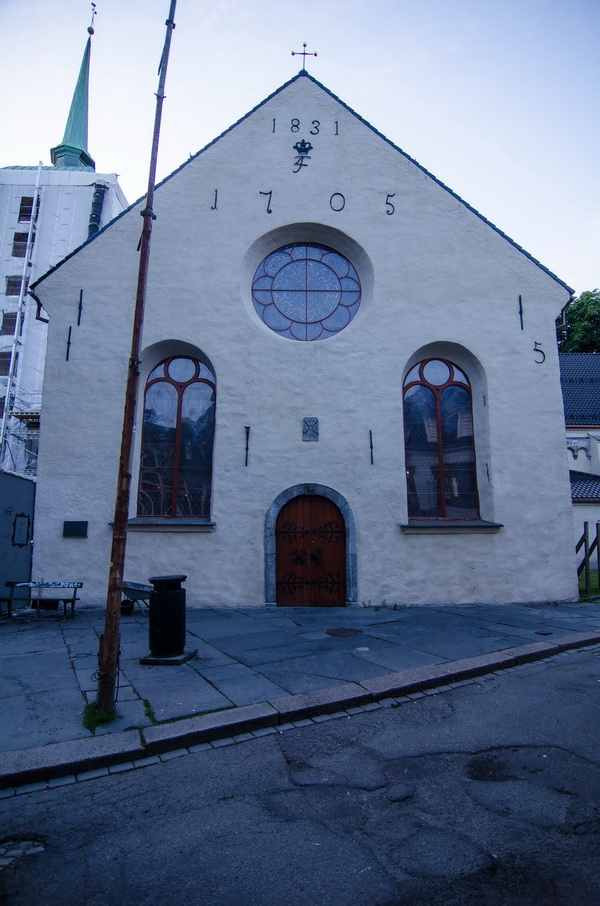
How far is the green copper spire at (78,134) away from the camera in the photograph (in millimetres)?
37844

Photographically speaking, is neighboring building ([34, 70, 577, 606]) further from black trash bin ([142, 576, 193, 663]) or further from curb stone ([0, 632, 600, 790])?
curb stone ([0, 632, 600, 790])

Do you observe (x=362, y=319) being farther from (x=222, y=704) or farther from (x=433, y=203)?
(x=222, y=704)

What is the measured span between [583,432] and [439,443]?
13256 millimetres

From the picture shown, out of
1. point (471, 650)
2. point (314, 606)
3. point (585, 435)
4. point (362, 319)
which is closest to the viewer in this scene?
point (471, 650)

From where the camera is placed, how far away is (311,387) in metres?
11.0

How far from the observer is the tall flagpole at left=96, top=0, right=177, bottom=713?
14.8ft

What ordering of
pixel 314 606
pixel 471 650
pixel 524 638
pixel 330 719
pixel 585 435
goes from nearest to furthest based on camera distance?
pixel 330 719
pixel 471 650
pixel 524 638
pixel 314 606
pixel 585 435

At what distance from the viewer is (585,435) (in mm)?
21484

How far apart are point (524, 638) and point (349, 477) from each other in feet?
14.8

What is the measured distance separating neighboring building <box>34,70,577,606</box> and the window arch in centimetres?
4

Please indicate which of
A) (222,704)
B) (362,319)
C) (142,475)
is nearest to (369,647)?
(222,704)

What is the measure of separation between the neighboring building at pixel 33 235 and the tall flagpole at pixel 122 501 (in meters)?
27.1

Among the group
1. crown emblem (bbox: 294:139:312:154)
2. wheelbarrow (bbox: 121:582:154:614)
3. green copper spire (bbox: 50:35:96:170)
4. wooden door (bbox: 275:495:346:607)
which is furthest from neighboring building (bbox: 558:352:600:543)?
green copper spire (bbox: 50:35:96:170)

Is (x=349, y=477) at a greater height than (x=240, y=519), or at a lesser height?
greater
